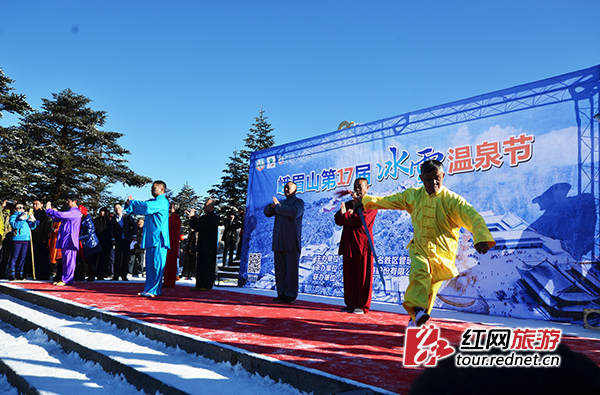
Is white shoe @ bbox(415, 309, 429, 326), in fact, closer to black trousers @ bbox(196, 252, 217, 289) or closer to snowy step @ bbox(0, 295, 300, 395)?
snowy step @ bbox(0, 295, 300, 395)

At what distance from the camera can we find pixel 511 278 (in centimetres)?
547

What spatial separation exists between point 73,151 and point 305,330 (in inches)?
1025

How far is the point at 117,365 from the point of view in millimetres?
2871

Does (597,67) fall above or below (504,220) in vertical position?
above

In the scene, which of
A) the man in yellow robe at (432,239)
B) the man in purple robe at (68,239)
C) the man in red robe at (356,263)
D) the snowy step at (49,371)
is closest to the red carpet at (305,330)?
the man in red robe at (356,263)

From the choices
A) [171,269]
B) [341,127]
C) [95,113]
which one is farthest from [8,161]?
[341,127]

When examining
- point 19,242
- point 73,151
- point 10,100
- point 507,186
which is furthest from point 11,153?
point 507,186

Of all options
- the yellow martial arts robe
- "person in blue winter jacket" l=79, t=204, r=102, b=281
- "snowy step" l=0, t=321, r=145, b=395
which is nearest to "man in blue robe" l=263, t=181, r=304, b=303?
the yellow martial arts robe

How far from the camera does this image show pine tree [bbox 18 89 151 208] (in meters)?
24.0

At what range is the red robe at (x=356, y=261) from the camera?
5480 millimetres

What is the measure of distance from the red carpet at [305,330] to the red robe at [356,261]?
0.25m

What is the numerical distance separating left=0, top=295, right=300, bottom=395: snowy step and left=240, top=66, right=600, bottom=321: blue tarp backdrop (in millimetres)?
4216

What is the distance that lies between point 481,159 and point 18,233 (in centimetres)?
879

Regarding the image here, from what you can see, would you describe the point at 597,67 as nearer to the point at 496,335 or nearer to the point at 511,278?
the point at 511,278
